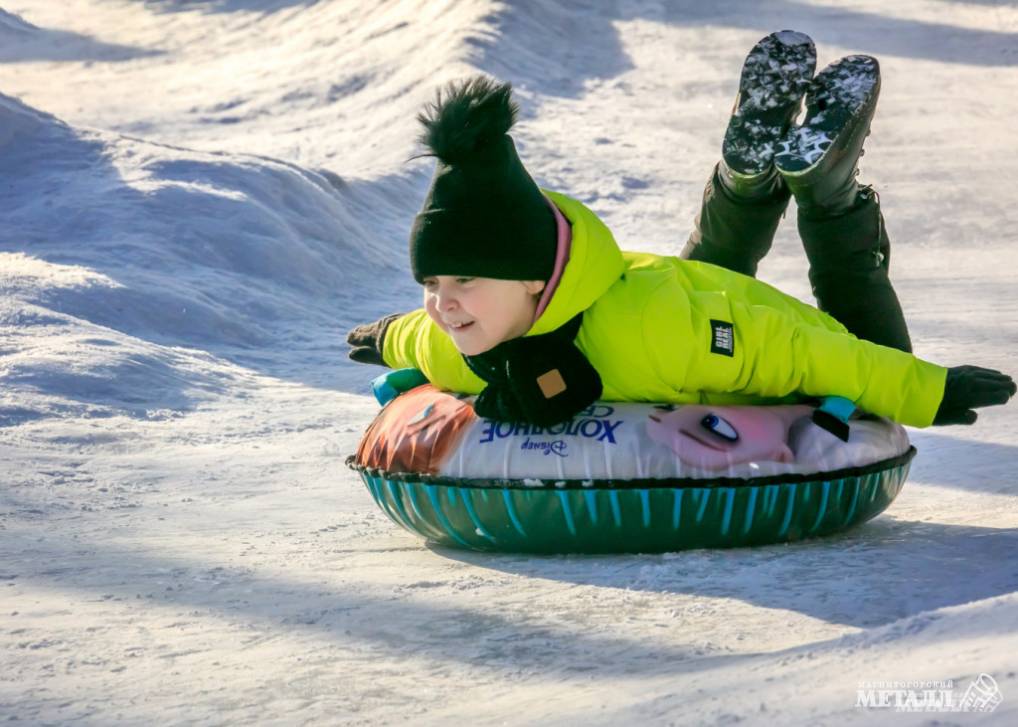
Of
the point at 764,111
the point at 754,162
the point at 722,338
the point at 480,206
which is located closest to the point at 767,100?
the point at 764,111

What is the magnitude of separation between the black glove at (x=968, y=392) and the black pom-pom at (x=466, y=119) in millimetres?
1200

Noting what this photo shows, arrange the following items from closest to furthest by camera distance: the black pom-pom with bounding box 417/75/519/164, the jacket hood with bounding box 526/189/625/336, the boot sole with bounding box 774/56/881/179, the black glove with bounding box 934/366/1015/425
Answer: the black pom-pom with bounding box 417/75/519/164 → the jacket hood with bounding box 526/189/625/336 → the black glove with bounding box 934/366/1015/425 → the boot sole with bounding box 774/56/881/179

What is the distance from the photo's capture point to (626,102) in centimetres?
1199

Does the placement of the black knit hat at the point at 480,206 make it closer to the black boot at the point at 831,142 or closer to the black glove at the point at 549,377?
the black glove at the point at 549,377

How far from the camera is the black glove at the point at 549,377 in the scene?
132 inches

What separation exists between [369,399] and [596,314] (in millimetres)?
2564

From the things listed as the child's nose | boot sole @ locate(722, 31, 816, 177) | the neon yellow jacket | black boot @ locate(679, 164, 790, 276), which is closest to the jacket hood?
the neon yellow jacket

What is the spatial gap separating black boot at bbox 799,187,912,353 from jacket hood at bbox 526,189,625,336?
83 centimetres

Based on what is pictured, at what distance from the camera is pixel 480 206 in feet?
10.6

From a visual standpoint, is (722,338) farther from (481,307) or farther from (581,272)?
(481,307)

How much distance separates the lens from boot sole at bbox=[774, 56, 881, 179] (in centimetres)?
382

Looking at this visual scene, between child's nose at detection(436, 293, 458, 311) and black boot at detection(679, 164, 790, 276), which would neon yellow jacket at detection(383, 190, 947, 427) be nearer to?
child's nose at detection(436, 293, 458, 311)

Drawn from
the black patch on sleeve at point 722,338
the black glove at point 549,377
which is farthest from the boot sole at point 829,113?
the black glove at point 549,377

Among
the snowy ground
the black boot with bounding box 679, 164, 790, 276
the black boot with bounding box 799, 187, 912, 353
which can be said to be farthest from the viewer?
the black boot with bounding box 679, 164, 790, 276
